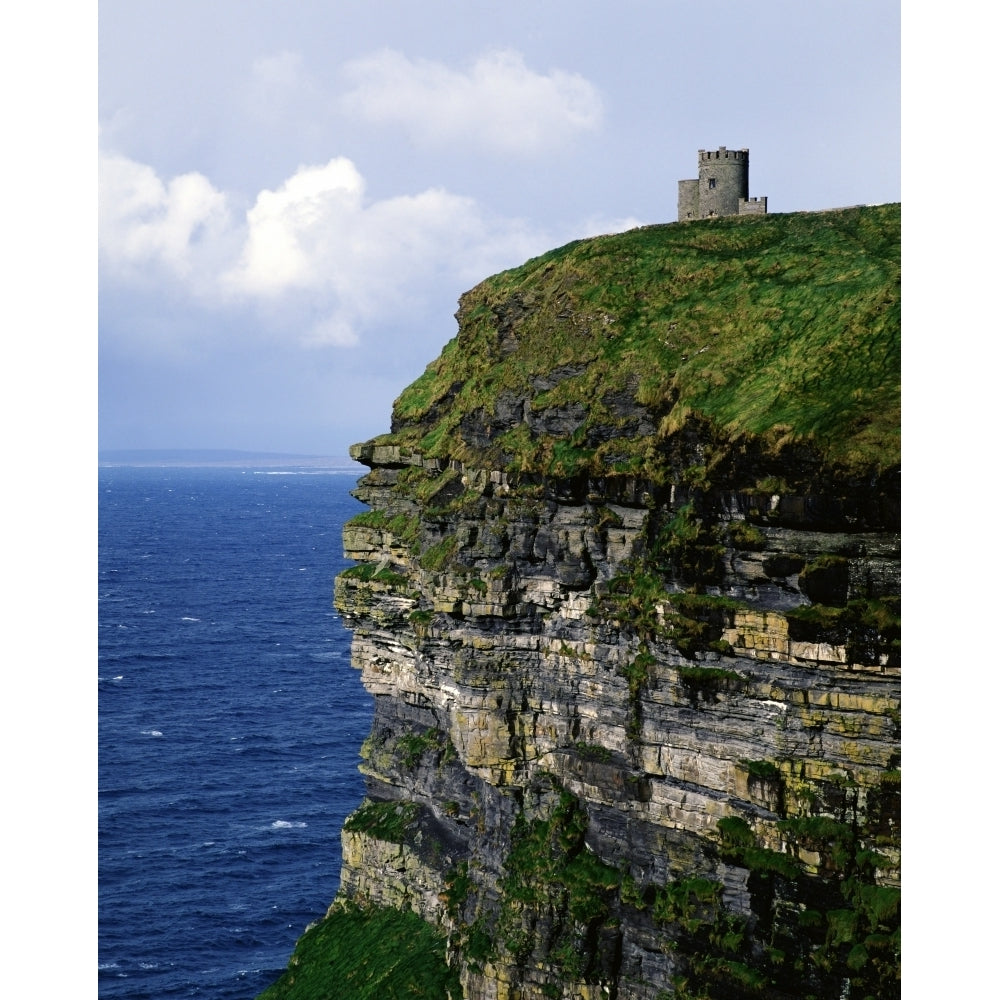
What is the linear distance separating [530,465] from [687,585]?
1072 cm

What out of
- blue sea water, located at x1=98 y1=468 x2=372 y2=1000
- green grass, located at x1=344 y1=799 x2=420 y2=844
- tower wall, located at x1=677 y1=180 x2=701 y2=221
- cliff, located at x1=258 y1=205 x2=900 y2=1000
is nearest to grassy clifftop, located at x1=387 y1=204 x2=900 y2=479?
cliff, located at x1=258 y1=205 x2=900 y2=1000

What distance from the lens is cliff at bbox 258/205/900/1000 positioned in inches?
1599

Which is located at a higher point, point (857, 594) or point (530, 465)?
point (530, 465)

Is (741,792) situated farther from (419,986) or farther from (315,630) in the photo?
(315,630)

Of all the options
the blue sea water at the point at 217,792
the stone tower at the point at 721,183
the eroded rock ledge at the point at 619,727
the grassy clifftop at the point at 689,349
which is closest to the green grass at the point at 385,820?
the eroded rock ledge at the point at 619,727

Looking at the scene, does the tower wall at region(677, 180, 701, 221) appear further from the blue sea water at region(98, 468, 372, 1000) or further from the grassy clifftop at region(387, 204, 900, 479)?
the blue sea water at region(98, 468, 372, 1000)

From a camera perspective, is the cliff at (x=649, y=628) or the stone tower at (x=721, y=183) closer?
the cliff at (x=649, y=628)

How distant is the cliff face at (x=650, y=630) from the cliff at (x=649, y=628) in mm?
116

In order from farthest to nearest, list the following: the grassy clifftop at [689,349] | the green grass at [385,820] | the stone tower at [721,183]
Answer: the stone tower at [721,183] < the green grass at [385,820] < the grassy clifftop at [689,349]

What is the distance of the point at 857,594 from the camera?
39.9 metres

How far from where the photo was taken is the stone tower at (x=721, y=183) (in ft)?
234

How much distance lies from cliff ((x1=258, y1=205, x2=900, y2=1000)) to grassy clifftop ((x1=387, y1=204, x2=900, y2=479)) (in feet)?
0.44

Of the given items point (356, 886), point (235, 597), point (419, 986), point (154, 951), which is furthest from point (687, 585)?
point (235, 597)

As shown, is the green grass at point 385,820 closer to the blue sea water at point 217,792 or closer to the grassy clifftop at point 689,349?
the blue sea water at point 217,792
